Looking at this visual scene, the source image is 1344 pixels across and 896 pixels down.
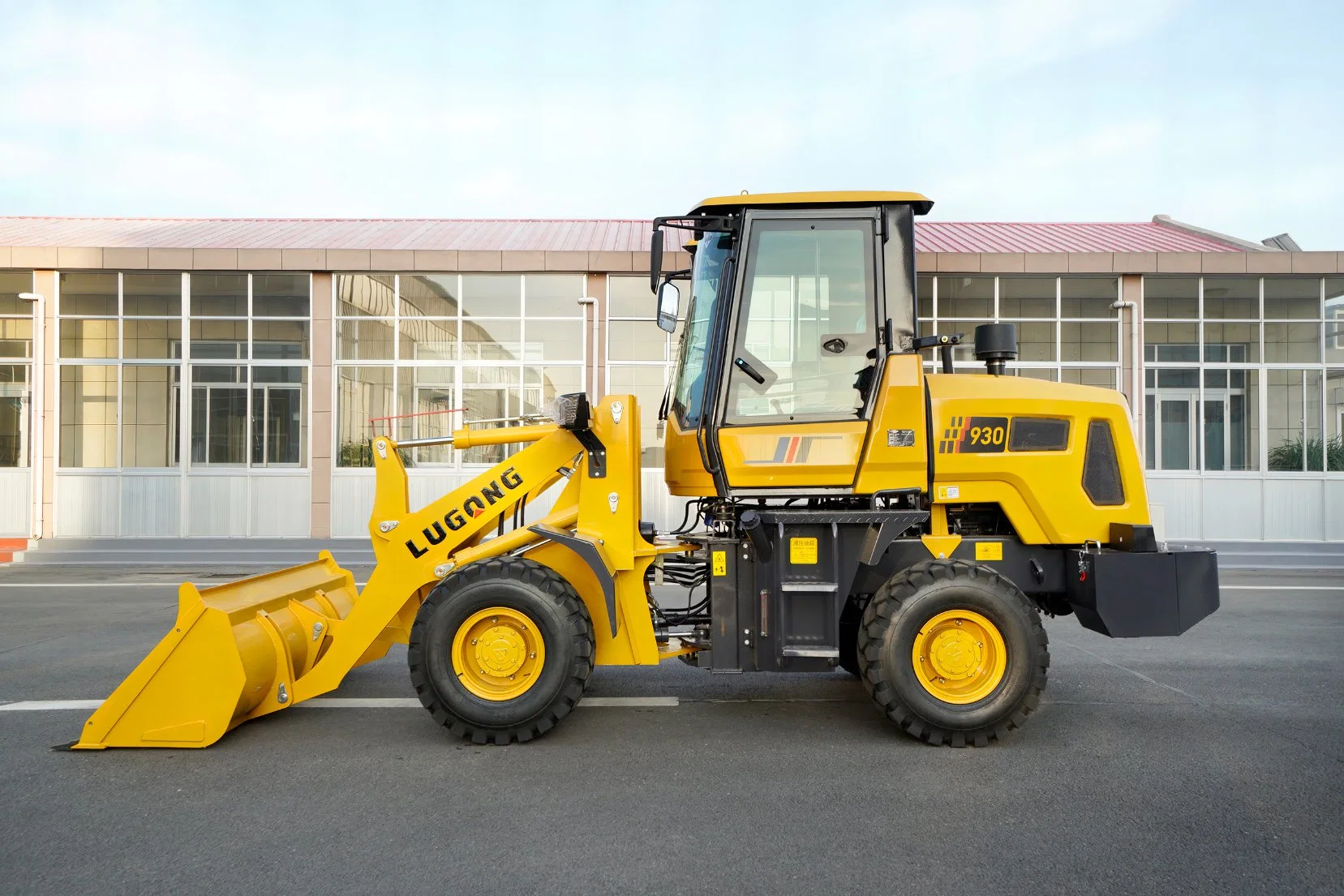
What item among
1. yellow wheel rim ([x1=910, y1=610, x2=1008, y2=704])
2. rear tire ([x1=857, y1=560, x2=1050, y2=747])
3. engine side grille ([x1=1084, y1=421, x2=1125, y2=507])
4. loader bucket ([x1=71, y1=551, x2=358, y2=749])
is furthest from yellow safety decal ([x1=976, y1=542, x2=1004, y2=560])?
loader bucket ([x1=71, y1=551, x2=358, y2=749])

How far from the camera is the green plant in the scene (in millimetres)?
15406

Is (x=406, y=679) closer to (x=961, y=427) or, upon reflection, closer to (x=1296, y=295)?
(x=961, y=427)

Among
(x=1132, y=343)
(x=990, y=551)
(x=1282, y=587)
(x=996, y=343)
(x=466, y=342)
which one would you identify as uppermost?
(x=466, y=342)

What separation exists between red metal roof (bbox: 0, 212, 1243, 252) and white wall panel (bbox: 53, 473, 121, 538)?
14.8 feet

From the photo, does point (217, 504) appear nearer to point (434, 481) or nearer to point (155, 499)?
point (155, 499)

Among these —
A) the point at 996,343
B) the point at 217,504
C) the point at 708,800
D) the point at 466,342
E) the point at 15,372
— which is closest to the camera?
the point at 708,800

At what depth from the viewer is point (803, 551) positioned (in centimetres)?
465

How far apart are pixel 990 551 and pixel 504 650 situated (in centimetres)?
274

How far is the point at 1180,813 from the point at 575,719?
3019 mm

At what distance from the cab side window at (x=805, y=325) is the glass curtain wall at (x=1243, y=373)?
13.4 m

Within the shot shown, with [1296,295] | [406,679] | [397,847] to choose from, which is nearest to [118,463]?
[406,679]

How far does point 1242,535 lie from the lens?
606 inches

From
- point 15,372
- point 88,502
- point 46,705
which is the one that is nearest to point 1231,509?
point 46,705

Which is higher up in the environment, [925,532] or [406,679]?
[925,532]
